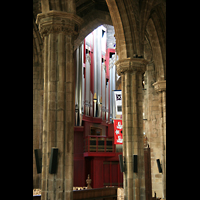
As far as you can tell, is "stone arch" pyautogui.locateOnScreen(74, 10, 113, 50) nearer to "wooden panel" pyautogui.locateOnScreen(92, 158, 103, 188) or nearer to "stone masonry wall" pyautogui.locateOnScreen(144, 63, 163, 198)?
"stone masonry wall" pyautogui.locateOnScreen(144, 63, 163, 198)

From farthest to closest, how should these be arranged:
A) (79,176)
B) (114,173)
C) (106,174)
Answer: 1. (114,173)
2. (106,174)
3. (79,176)

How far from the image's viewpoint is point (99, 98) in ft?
66.0

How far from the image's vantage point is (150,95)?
17016 millimetres

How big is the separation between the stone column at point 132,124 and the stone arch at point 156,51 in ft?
12.9

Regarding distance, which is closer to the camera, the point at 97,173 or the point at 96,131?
the point at 97,173

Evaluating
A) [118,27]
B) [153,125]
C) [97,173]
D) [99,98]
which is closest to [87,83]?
[99,98]

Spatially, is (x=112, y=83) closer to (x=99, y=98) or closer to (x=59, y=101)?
(x=99, y=98)

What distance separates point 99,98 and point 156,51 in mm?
5506

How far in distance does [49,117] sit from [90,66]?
41.3 ft

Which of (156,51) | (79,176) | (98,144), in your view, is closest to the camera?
(156,51)

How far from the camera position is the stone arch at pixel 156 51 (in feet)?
52.0

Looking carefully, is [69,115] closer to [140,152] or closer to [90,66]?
[140,152]

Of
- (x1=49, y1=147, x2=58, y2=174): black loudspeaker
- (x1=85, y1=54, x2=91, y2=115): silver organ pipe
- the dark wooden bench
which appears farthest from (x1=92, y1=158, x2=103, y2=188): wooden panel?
(x1=49, y1=147, x2=58, y2=174): black loudspeaker
